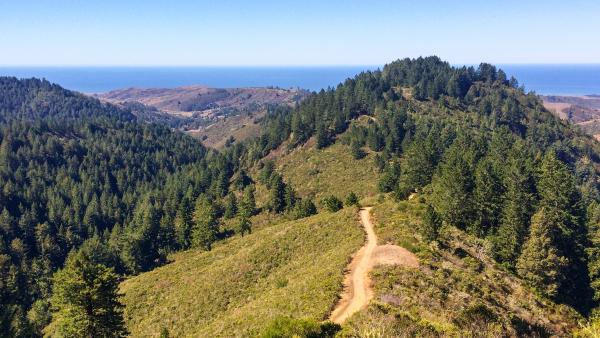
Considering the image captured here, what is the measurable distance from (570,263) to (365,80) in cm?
14489

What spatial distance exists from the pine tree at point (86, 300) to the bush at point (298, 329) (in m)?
17.9

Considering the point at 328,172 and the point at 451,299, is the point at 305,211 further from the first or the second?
the point at 451,299

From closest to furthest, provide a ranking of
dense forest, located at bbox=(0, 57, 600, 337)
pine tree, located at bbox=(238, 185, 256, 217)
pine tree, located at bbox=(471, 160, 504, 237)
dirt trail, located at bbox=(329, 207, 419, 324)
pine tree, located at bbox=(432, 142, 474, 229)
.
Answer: dirt trail, located at bbox=(329, 207, 419, 324)
dense forest, located at bbox=(0, 57, 600, 337)
pine tree, located at bbox=(471, 160, 504, 237)
pine tree, located at bbox=(432, 142, 474, 229)
pine tree, located at bbox=(238, 185, 256, 217)

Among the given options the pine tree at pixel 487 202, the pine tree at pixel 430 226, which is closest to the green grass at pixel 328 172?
the pine tree at pixel 487 202

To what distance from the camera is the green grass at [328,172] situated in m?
114

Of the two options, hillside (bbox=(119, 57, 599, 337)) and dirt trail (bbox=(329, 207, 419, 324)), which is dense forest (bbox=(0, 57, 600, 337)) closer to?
hillside (bbox=(119, 57, 599, 337))

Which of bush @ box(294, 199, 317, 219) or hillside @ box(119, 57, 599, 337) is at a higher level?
hillside @ box(119, 57, 599, 337)

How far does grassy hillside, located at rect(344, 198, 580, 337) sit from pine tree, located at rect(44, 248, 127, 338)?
21.8 metres

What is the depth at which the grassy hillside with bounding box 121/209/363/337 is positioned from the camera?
37.7 metres

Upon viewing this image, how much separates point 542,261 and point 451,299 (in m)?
18.8

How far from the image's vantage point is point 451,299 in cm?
3588

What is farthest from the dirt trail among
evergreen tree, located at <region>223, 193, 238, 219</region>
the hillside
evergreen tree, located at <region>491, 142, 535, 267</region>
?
evergreen tree, located at <region>223, 193, 238, 219</region>

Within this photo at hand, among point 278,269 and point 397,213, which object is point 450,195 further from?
point 278,269

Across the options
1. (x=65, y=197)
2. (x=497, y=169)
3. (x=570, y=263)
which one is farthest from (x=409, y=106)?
(x=65, y=197)
